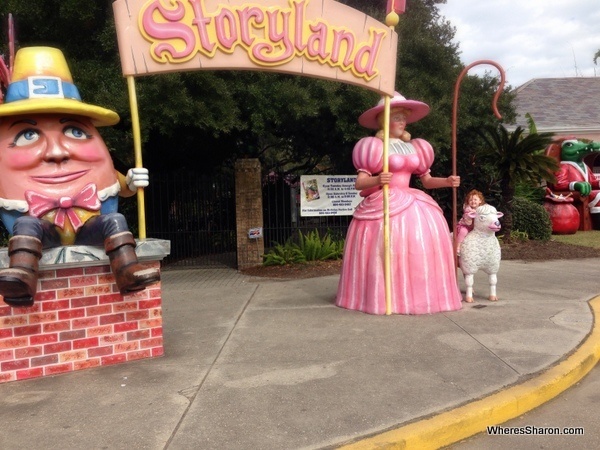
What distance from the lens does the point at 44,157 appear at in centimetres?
430

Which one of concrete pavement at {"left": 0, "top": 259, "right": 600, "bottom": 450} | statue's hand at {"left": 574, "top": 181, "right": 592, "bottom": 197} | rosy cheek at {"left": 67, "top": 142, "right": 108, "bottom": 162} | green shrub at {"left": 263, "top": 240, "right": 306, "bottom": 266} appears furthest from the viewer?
statue's hand at {"left": 574, "top": 181, "right": 592, "bottom": 197}

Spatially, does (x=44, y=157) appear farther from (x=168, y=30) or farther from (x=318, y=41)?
(x=318, y=41)

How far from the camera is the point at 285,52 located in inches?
211

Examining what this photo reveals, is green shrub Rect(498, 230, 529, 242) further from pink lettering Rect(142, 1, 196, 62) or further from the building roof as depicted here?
pink lettering Rect(142, 1, 196, 62)

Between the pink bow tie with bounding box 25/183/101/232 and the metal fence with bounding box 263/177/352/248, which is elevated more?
the pink bow tie with bounding box 25/183/101/232

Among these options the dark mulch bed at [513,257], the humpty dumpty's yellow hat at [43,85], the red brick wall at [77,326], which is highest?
the humpty dumpty's yellow hat at [43,85]

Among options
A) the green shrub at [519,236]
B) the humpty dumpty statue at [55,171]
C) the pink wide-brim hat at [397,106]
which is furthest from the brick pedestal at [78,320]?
the green shrub at [519,236]

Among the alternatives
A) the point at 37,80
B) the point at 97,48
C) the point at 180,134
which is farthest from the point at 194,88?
the point at 37,80

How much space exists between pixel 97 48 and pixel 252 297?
17.6 feet

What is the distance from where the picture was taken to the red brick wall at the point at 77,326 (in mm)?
4199

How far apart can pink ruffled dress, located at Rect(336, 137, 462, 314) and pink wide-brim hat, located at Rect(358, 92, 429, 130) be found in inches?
16.0

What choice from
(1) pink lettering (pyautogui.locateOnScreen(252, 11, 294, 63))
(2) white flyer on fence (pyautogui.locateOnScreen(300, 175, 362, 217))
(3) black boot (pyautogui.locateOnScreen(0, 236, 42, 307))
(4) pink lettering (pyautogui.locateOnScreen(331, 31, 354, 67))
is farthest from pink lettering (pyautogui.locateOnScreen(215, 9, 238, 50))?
(2) white flyer on fence (pyautogui.locateOnScreen(300, 175, 362, 217))

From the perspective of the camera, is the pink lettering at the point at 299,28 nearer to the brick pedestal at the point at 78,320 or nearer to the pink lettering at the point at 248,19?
the pink lettering at the point at 248,19

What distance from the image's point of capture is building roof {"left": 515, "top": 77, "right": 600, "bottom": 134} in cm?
2080
